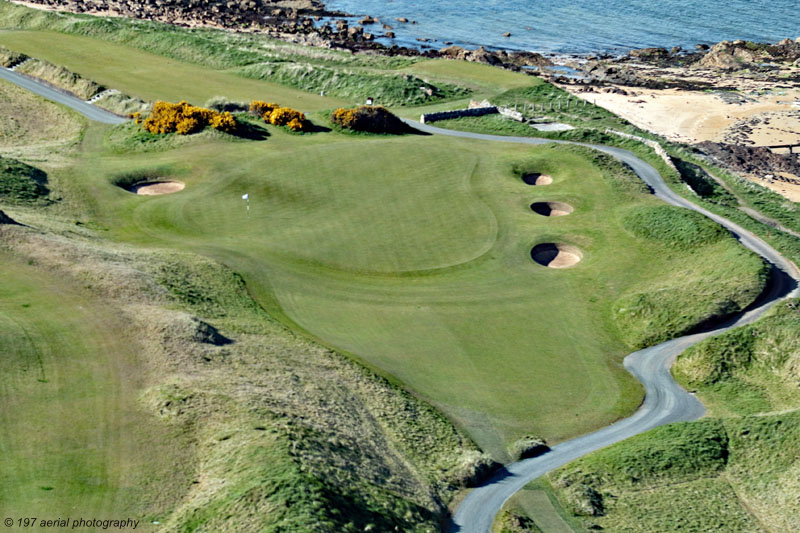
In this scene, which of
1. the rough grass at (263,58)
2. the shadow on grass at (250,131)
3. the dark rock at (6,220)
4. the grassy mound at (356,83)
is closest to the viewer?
the dark rock at (6,220)

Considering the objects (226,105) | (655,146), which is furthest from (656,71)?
(226,105)

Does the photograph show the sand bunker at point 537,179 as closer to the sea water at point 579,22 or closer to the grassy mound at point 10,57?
the grassy mound at point 10,57

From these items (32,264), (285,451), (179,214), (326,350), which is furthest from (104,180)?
(285,451)

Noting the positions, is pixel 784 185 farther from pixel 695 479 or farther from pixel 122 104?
pixel 122 104

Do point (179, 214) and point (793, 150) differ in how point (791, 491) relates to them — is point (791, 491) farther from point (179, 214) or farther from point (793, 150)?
point (793, 150)

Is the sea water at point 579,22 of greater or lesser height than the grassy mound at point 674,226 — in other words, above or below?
above

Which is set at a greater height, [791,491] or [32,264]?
[32,264]

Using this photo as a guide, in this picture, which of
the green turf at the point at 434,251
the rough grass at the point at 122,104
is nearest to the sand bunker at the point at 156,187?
the green turf at the point at 434,251

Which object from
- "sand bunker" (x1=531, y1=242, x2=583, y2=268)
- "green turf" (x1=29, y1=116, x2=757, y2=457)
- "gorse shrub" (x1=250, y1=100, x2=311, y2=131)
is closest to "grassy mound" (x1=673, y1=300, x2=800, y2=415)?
"green turf" (x1=29, y1=116, x2=757, y2=457)
